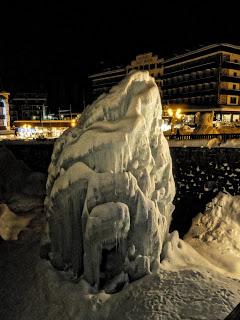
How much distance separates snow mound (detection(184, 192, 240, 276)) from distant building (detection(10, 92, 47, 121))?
5624cm

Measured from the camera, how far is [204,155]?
18875mm

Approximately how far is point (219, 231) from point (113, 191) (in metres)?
10.2

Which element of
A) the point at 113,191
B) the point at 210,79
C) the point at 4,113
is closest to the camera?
the point at 113,191

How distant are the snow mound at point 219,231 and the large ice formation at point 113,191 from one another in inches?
243

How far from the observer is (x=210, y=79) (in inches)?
1805

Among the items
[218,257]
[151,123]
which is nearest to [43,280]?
[151,123]

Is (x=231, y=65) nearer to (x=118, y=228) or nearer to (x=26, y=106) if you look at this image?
(x=118, y=228)

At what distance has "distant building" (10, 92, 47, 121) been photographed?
67.1 m

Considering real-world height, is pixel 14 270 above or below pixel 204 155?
below

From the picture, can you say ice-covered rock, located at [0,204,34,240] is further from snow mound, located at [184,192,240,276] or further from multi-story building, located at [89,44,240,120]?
multi-story building, located at [89,44,240,120]

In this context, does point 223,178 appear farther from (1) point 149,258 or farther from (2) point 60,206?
(2) point 60,206

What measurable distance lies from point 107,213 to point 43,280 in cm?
438

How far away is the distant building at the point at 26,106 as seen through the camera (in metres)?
67.1

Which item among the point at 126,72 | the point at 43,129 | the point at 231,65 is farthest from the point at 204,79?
the point at 43,129
